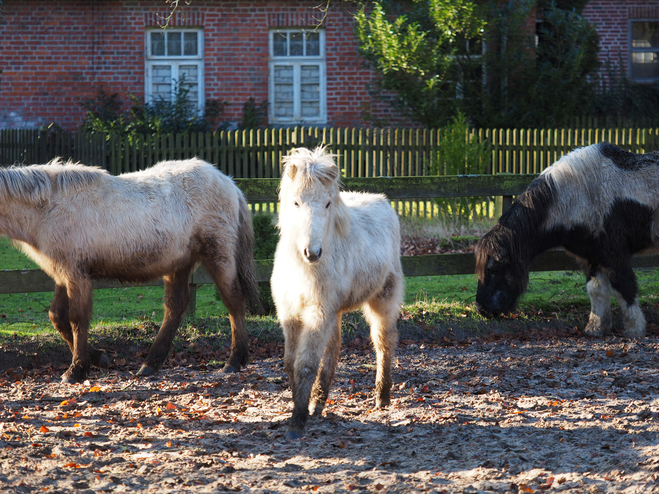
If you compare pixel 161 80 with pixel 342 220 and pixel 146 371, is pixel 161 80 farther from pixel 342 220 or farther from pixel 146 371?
pixel 342 220

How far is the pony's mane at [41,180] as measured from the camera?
5.71 metres

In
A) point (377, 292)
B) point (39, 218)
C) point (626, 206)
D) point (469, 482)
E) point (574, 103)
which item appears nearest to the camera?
point (469, 482)

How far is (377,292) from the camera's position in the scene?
516cm

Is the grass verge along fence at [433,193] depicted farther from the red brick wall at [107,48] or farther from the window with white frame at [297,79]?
the window with white frame at [297,79]

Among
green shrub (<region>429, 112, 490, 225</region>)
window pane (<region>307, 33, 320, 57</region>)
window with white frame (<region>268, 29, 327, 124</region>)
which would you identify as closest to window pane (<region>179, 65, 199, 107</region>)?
window with white frame (<region>268, 29, 327, 124</region>)

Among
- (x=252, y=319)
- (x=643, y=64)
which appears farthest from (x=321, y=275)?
(x=643, y=64)

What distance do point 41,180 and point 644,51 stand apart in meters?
16.8

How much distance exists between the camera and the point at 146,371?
611 centimetres

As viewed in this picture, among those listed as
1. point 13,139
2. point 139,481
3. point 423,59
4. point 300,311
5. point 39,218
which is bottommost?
point 139,481

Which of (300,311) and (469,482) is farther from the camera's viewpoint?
(300,311)

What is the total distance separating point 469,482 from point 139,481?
165cm

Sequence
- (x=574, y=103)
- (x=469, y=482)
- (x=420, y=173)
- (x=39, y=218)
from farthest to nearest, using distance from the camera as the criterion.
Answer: (x=574, y=103) → (x=420, y=173) → (x=39, y=218) → (x=469, y=482)

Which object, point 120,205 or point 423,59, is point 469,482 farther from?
point 423,59

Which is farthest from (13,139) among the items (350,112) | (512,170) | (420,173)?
(512,170)
